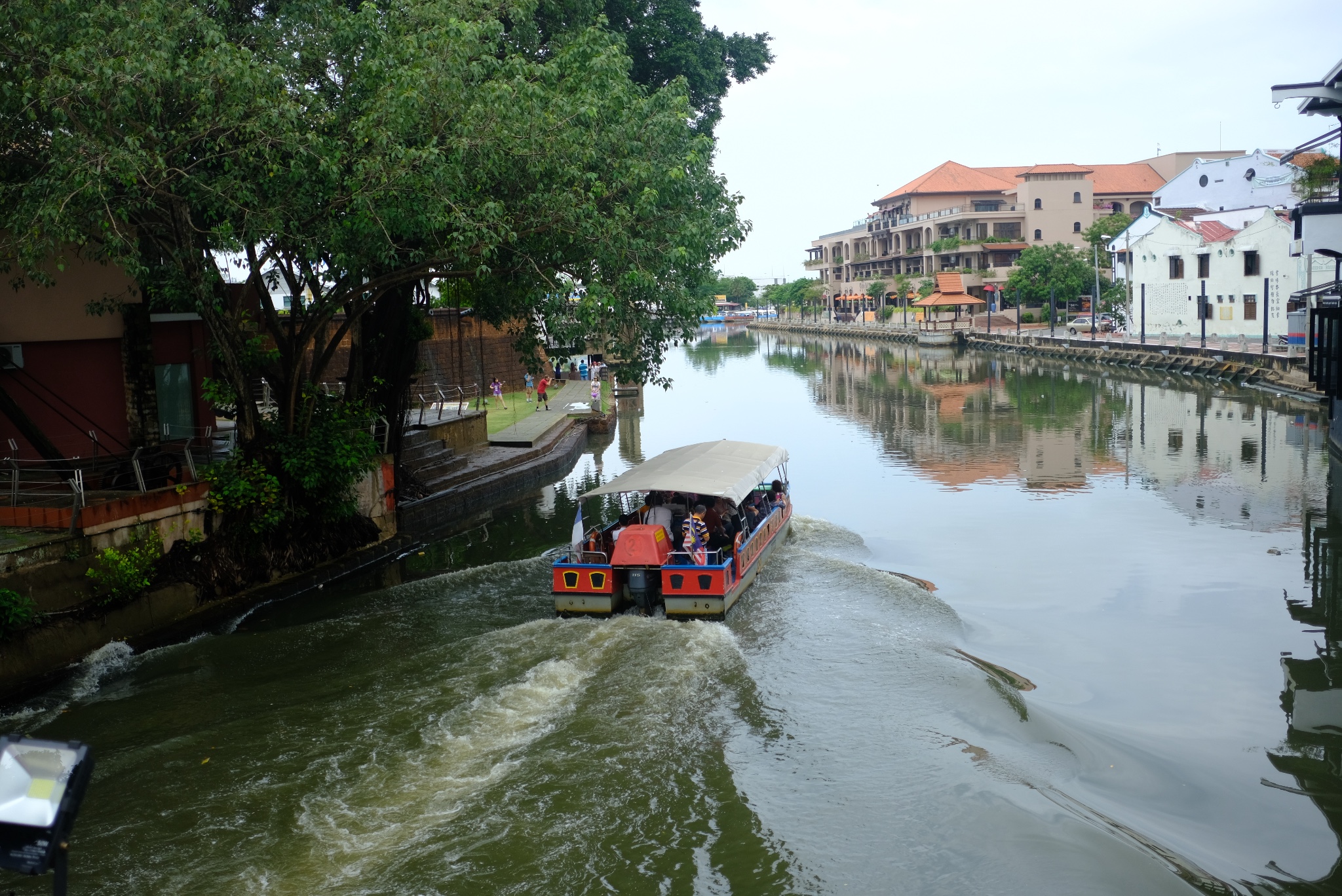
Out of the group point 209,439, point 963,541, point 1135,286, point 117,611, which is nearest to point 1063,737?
point 963,541

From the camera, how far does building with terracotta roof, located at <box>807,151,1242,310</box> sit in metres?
83.5

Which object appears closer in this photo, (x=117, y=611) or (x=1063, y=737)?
(x=1063, y=737)

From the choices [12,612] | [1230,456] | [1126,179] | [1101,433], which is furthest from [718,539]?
[1126,179]

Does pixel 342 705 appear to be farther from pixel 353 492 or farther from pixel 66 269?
pixel 66 269

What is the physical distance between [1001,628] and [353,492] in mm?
10492

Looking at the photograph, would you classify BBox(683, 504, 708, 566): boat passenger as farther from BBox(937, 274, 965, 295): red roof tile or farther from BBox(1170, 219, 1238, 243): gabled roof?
BBox(937, 274, 965, 295): red roof tile

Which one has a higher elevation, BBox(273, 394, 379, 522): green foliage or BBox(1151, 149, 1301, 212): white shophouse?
BBox(1151, 149, 1301, 212): white shophouse

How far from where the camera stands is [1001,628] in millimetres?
13234

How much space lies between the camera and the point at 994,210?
8588 centimetres

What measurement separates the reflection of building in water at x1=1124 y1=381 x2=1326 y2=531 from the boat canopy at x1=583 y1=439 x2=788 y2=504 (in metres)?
8.36

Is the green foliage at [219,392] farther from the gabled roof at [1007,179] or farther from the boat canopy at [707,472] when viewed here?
the gabled roof at [1007,179]

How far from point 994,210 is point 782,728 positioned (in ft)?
271

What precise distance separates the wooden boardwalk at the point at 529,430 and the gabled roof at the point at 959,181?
2516 inches

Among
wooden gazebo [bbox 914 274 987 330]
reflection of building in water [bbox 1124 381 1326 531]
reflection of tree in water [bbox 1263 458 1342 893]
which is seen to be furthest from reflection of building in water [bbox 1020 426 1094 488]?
wooden gazebo [bbox 914 274 987 330]
